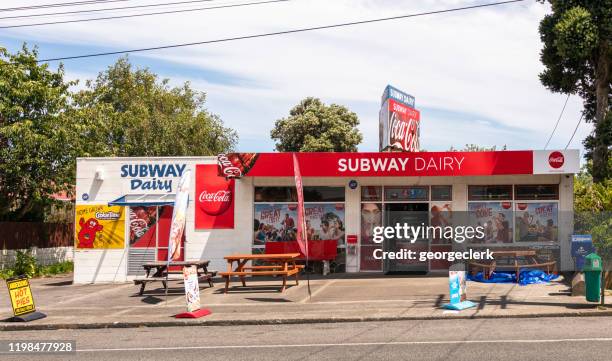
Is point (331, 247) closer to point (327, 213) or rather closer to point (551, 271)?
point (327, 213)

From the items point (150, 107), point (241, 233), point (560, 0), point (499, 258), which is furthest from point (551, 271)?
point (150, 107)

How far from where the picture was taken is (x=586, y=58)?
26.3 meters

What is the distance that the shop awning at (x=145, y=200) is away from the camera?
2217cm

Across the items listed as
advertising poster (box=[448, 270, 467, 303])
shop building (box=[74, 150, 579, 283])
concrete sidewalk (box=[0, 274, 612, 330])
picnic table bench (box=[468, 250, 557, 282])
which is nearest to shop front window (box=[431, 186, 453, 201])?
shop building (box=[74, 150, 579, 283])

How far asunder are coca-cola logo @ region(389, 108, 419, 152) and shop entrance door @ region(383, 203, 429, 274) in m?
4.01

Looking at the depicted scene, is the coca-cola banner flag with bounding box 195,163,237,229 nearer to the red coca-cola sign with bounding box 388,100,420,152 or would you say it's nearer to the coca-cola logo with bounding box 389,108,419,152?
the red coca-cola sign with bounding box 388,100,420,152

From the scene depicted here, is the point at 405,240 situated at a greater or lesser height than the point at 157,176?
lesser

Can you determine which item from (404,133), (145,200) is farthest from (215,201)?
(404,133)

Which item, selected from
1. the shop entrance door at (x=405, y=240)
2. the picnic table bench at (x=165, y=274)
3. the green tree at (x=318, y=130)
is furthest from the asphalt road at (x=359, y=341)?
the green tree at (x=318, y=130)

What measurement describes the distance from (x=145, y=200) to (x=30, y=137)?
7812 mm

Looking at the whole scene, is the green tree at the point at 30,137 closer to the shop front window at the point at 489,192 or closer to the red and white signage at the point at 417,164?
the red and white signage at the point at 417,164

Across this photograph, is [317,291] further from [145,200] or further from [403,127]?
[403,127]

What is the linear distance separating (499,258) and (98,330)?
37.8ft

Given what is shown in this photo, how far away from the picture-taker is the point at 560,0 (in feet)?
84.1
